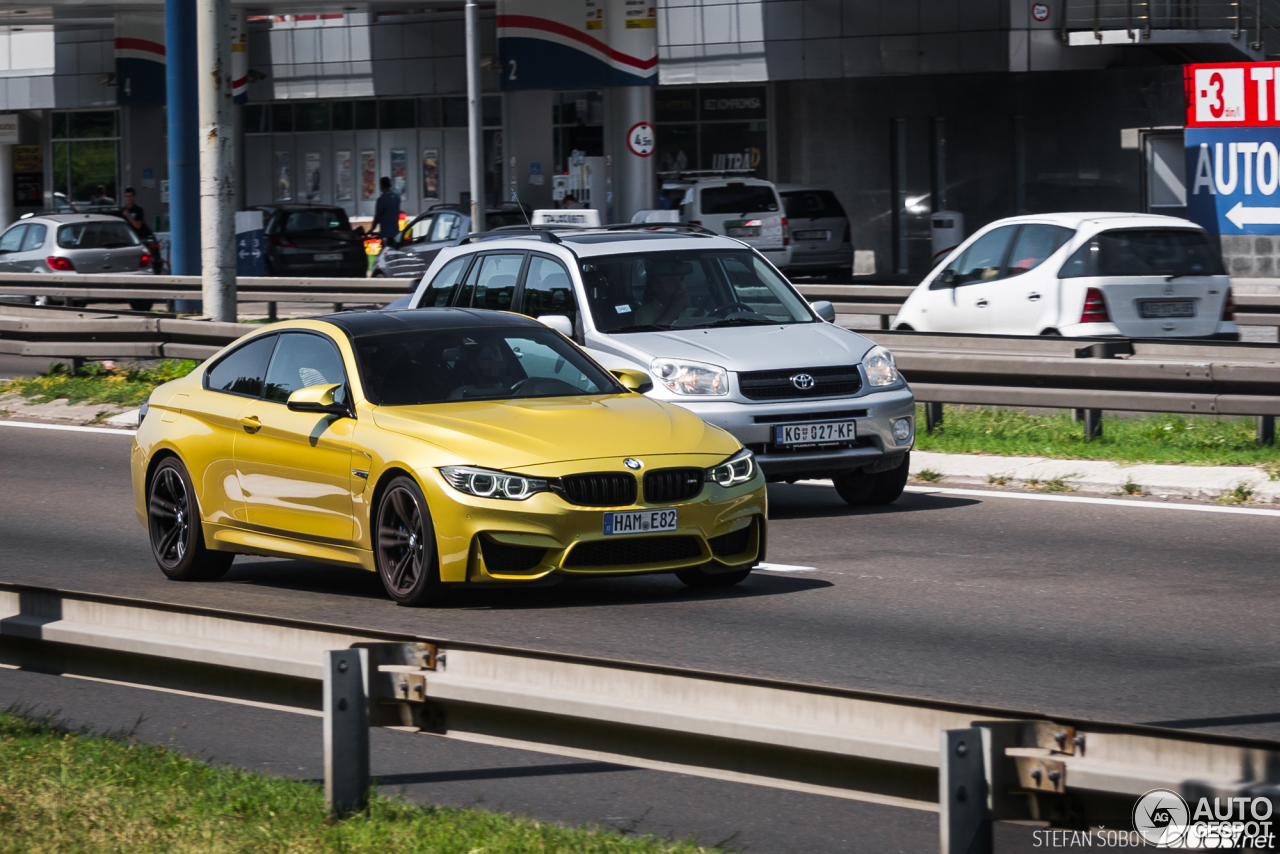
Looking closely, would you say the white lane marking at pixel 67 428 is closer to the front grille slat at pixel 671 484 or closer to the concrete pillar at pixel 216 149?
the concrete pillar at pixel 216 149

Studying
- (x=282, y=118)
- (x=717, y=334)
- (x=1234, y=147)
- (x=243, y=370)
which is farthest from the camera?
(x=282, y=118)

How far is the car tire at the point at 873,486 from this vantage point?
1240 centimetres

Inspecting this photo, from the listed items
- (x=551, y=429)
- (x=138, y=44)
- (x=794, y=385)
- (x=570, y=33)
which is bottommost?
(x=551, y=429)

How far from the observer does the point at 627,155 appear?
124ft

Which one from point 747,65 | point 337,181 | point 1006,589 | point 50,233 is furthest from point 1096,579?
point 337,181

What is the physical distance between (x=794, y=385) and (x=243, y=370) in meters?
3.36

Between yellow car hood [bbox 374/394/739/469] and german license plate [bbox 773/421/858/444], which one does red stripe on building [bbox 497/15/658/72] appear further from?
yellow car hood [bbox 374/394/739/469]

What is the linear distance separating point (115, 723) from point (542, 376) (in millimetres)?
3313

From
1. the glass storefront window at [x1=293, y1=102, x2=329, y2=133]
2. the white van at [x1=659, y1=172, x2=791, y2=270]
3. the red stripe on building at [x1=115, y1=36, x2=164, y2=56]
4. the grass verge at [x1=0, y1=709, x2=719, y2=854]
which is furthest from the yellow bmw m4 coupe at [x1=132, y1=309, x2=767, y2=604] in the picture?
the glass storefront window at [x1=293, y1=102, x2=329, y2=133]

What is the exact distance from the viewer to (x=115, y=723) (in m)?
7.23

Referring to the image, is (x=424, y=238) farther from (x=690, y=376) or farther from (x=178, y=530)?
(x=178, y=530)

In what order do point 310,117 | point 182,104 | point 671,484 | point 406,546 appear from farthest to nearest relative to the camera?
point 310,117 → point 182,104 → point 406,546 → point 671,484

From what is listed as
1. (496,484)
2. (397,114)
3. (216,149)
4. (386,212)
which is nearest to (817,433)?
(496,484)

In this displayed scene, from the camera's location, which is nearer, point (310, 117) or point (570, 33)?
point (570, 33)
